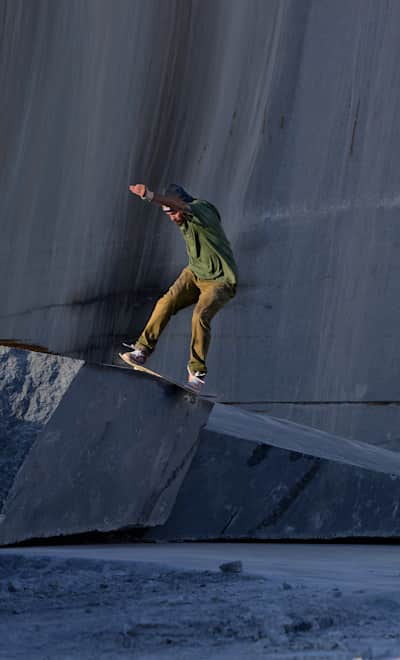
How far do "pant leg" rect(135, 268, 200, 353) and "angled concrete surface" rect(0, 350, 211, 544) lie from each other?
69 centimetres

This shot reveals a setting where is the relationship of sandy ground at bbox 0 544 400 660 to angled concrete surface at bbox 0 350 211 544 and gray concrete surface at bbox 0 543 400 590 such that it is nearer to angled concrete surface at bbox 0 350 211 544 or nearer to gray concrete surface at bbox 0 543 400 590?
gray concrete surface at bbox 0 543 400 590

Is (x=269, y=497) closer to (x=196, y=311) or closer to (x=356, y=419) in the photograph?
(x=196, y=311)

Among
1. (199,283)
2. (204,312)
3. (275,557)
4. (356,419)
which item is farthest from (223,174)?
(275,557)

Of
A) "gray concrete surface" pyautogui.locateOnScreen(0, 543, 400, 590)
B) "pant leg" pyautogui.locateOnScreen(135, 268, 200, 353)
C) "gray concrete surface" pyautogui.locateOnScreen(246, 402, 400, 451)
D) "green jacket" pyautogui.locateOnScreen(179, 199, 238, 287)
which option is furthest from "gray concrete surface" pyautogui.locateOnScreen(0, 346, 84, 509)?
"gray concrete surface" pyautogui.locateOnScreen(246, 402, 400, 451)

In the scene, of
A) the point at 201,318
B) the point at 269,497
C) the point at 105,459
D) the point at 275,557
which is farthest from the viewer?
the point at 201,318

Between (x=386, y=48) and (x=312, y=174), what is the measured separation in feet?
4.83

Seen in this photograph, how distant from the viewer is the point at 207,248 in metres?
7.55

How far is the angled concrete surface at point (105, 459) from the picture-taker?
6.29 m

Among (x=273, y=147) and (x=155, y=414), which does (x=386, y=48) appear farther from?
(x=155, y=414)

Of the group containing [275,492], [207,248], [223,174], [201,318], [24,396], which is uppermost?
[223,174]

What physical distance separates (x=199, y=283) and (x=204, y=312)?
0.85 ft

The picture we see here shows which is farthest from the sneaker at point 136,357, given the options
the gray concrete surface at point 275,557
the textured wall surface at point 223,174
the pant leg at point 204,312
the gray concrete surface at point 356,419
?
the textured wall surface at point 223,174

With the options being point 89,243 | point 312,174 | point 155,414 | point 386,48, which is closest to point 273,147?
point 312,174

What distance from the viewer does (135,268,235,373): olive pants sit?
7.47 meters
